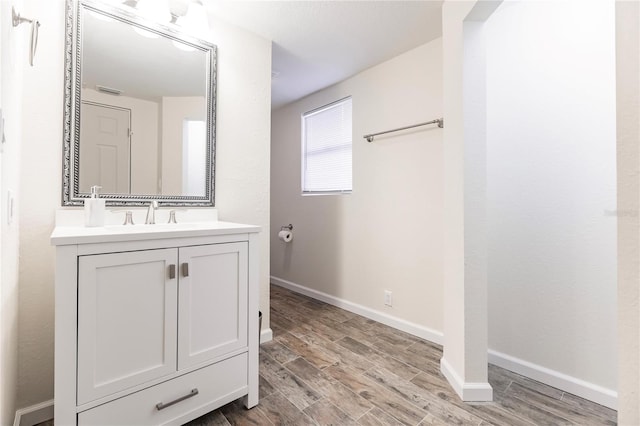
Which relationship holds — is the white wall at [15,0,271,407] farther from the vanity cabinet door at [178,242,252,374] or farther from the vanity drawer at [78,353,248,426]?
the vanity cabinet door at [178,242,252,374]

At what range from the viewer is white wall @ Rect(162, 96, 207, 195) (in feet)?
5.43

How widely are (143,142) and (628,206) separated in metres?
1.99

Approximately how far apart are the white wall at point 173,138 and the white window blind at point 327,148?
151 centimetres

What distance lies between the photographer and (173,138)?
5.53 feet

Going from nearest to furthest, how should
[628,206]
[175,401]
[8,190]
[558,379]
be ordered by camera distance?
[628,206]
[8,190]
[175,401]
[558,379]

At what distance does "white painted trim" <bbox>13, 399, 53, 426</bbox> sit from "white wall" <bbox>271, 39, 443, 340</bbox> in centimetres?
210

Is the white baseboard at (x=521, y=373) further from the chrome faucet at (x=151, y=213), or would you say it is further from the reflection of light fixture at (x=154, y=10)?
the reflection of light fixture at (x=154, y=10)

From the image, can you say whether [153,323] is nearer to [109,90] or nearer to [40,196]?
[40,196]

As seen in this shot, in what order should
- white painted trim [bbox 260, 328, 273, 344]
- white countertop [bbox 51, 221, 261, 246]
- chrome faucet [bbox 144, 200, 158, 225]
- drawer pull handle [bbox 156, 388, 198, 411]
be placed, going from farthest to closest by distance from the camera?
white painted trim [bbox 260, 328, 273, 344], chrome faucet [bbox 144, 200, 158, 225], drawer pull handle [bbox 156, 388, 198, 411], white countertop [bbox 51, 221, 261, 246]

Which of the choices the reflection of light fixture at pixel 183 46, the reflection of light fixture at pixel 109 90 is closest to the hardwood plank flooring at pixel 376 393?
the reflection of light fixture at pixel 109 90

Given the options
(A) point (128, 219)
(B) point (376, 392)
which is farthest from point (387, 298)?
(A) point (128, 219)

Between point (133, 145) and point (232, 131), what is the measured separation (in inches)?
23.6

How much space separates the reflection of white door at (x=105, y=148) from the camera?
4.62ft

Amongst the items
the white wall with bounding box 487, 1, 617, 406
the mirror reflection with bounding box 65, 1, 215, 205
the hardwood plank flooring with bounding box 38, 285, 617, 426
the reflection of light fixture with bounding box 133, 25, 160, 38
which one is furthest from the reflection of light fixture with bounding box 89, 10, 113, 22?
the white wall with bounding box 487, 1, 617, 406
